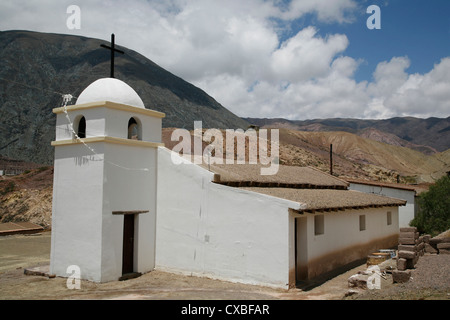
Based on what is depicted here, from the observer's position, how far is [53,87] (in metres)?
71.8

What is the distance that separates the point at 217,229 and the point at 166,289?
239 centimetres

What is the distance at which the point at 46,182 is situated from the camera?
37.4 meters

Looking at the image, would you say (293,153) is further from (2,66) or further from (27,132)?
(2,66)

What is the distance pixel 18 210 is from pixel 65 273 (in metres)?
23.8

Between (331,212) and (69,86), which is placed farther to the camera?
(69,86)

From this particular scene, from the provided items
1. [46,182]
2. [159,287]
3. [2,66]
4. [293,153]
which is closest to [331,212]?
[159,287]

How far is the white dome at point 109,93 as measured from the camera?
43.8 feet

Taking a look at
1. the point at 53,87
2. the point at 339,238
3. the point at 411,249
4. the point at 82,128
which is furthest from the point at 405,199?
the point at 53,87

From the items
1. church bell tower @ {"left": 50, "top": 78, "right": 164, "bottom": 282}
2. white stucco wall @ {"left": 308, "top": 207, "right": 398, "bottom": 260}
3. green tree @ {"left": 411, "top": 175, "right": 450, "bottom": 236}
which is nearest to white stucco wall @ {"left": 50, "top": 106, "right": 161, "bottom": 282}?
church bell tower @ {"left": 50, "top": 78, "right": 164, "bottom": 282}

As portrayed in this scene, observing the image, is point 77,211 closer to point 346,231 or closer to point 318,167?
point 346,231

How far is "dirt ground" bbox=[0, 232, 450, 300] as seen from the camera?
9.98 metres

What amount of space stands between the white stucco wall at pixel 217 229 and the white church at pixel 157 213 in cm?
3

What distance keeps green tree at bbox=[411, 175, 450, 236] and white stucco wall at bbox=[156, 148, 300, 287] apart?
43.7ft

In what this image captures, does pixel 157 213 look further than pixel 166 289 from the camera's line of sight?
Yes
